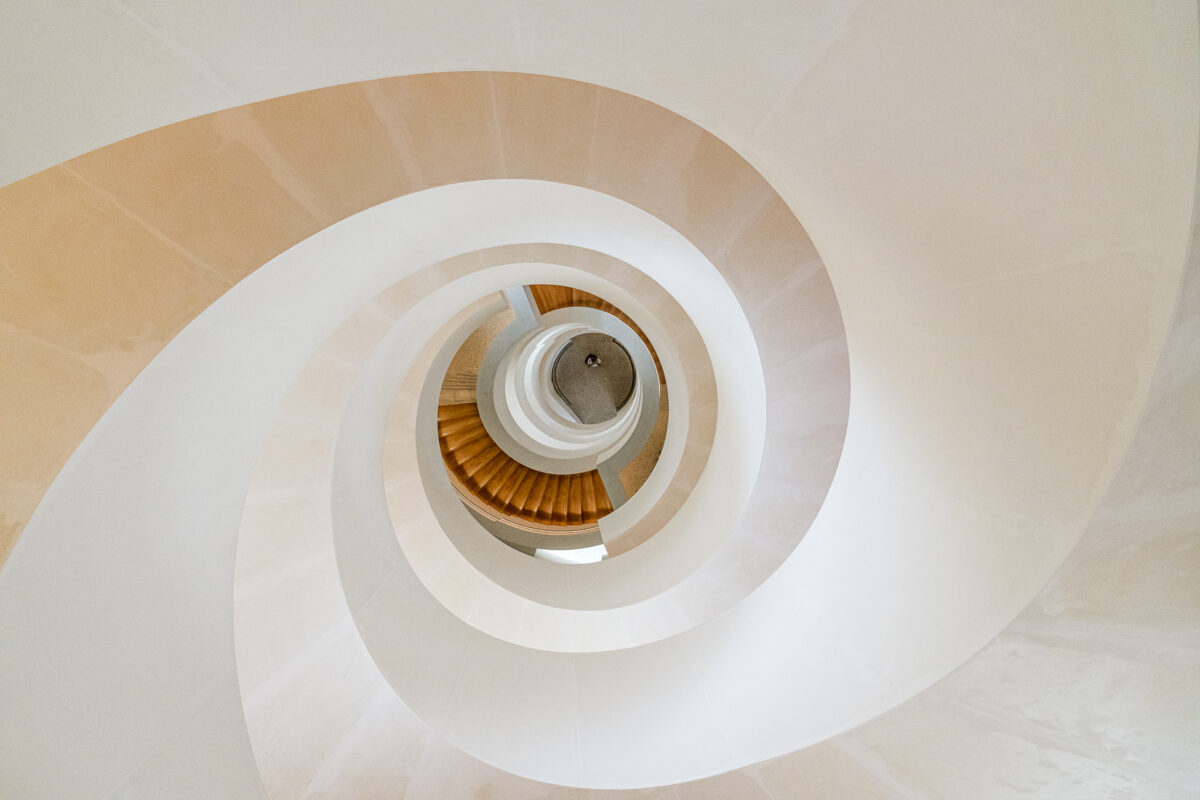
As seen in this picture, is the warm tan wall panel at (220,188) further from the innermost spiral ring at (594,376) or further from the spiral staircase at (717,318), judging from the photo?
the innermost spiral ring at (594,376)

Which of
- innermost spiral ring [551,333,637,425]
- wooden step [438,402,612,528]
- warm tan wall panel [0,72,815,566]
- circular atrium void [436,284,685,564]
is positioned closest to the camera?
warm tan wall panel [0,72,815,566]

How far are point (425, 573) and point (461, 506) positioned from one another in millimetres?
1380

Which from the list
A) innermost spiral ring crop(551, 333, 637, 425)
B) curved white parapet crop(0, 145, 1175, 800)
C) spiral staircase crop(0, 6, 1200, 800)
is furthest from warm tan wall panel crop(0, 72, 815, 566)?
innermost spiral ring crop(551, 333, 637, 425)

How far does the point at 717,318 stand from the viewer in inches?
147

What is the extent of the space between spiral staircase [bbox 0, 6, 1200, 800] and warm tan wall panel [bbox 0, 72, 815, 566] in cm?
1

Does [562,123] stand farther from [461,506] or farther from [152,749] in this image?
[461,506]

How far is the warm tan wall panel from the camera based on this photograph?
1.42 meters

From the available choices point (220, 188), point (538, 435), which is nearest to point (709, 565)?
point (220, 188)

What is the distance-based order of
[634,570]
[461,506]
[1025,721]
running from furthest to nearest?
1. [461,506]
2. [634,570]
3. [1025,721]

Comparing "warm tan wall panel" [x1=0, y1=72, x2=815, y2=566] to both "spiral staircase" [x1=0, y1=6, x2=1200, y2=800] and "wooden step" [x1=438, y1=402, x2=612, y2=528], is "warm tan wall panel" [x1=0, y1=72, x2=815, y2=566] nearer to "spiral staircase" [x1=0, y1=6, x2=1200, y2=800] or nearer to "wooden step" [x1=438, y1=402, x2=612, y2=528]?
"spiral staircase" [x1=0, y1=6, x2=1200, y2=800]

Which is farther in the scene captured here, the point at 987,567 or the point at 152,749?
the point at 152,749

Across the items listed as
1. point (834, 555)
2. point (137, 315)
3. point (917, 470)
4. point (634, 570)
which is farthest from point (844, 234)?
point (634, 570)

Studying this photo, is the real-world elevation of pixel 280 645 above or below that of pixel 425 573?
below

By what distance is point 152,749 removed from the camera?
6.76 ft
